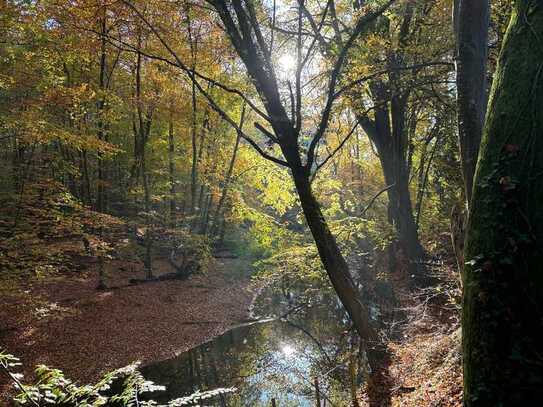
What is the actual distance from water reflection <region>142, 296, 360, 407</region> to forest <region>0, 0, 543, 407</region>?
2.7 inches

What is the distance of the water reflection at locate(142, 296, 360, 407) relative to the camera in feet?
25.0

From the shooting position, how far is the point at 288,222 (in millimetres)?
11609

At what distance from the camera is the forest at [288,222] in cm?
217

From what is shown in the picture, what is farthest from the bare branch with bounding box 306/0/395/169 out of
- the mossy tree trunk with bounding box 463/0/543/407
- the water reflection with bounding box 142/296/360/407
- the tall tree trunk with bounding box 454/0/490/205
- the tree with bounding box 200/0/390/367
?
the water reflection with bounding box 142/296/360/407

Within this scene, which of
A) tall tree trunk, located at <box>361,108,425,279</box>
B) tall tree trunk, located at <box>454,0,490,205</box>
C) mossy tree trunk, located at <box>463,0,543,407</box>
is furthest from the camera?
tall tree trunk, located at <box>361,108,425,279</box>

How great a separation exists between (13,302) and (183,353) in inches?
169

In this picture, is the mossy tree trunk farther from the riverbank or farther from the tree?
the riverbank

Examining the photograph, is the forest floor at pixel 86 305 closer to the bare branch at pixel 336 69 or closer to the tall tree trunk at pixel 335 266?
the tall tree trunk at pixel 335 266

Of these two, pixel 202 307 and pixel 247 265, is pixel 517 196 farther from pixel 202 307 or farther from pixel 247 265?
pixel 247 265

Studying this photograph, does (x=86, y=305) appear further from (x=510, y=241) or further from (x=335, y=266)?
(x=510, y=241)

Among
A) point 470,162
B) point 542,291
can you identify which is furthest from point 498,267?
point 470,162

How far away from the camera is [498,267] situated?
2.11 metres

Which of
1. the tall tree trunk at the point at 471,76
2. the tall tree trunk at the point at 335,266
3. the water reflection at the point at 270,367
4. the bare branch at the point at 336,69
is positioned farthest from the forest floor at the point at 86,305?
the tall tree trunk at the point at 471,76

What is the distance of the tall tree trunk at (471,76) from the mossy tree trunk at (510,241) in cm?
183
